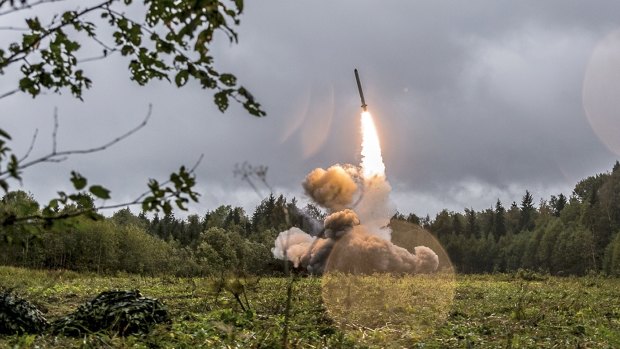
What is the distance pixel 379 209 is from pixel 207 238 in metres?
24.0

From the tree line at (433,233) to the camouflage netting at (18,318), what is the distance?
17924 mm

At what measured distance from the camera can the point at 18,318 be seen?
1073 cm

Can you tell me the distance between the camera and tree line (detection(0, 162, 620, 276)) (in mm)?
60906

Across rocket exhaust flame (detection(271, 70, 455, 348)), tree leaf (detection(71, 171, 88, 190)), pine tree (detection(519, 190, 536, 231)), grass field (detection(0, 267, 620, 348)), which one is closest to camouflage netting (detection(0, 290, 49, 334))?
grass field (detection(0, 267, 620, 348))

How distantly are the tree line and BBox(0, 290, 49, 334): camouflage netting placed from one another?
17924 mm

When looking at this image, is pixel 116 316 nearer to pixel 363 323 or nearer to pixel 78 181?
pixel 363 323

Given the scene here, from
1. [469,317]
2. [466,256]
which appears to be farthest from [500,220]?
[469,317]

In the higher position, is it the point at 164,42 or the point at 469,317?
the point at 164,42

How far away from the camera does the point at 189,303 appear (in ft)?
51.2

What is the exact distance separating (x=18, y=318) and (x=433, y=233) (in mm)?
112653

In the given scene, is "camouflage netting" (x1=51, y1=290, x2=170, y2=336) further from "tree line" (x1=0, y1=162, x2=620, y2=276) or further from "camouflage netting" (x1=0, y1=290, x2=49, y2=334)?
"tree line" (x1=0, y1=162, x2=620, y2=276)

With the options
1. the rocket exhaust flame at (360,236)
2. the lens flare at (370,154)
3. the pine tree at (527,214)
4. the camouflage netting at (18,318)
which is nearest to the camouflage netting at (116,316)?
the camouflage netting at (18,318)

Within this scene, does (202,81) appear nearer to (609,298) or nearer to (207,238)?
(609,298)

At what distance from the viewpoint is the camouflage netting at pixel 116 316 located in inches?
420
